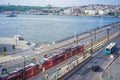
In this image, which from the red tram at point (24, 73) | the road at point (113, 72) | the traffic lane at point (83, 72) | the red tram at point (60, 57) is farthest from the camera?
the red tram at point (60, 57)

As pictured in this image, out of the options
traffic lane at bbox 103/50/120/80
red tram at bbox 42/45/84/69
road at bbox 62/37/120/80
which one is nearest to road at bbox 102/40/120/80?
traffic lane at bbox 103/50/120/80

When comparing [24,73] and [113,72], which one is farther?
[113,72]

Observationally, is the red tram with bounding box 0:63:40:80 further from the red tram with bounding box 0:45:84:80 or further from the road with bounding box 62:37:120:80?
the road with bounding box 62:37:120:80

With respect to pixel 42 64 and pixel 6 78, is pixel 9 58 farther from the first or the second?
pixel 6 78

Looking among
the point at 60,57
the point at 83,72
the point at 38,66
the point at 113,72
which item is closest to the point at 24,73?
the point at 38,66

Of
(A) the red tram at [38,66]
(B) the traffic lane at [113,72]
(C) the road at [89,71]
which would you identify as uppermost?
(A) the red tram at [38,66]

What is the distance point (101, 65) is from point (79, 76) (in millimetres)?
5730

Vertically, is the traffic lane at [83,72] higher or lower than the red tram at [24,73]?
lower

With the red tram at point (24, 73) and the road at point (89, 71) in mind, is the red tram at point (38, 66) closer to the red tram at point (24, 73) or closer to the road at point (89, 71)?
the red tram at point (24, 73)

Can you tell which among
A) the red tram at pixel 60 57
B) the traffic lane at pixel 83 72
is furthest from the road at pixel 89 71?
the red tram at pixel 60 57

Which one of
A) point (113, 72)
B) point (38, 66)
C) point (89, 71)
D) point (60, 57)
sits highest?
point (38, 66)

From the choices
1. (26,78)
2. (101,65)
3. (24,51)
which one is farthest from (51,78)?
(24,51)

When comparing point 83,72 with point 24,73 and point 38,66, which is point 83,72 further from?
point 24,73

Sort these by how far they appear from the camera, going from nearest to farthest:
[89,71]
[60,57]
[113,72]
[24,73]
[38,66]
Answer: [24,73], [89,71], [113,72], [38,66], [60,57]
